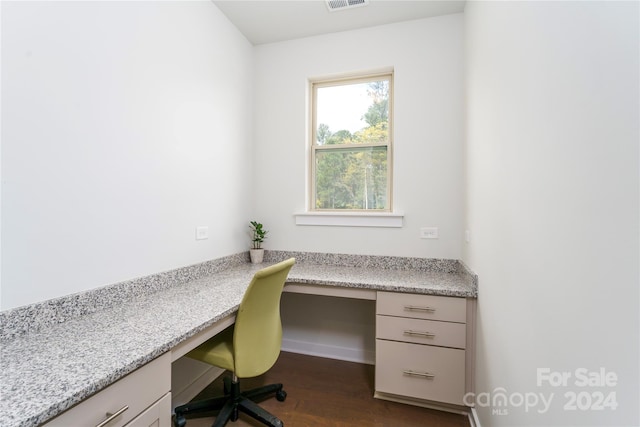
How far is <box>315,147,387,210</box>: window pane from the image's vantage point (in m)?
2.47

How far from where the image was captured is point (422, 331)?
1789 mm

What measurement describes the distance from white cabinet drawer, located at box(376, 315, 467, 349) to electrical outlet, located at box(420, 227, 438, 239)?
71cm

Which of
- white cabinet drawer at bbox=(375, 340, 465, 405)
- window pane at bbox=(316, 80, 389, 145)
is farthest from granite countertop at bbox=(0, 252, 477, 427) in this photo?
window pane at bbox=(316, 80, 389, 145)

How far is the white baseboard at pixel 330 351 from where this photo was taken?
7.82ft

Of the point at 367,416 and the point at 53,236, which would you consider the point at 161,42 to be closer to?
the point at 53,236

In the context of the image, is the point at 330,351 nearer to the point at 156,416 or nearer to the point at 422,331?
the point at 422,331

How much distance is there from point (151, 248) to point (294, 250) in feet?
3.97

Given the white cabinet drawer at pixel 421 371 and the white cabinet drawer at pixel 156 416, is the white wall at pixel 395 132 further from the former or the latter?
the white cabinet drawer at pixel 156 416

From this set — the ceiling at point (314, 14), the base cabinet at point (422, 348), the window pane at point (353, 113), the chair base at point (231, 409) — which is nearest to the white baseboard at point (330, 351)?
the base cabinet at point (422, 348)

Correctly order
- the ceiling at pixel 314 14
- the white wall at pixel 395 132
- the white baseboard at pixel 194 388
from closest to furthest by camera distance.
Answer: the white baseboard at pixel 194 388
the ceiling at pixel 314 14
the white wall at pixel 395 132

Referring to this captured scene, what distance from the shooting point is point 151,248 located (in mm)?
1616

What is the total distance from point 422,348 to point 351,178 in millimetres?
1445

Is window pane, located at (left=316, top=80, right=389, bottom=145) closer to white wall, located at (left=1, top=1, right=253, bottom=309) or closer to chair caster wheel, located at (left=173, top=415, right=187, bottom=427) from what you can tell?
white wall, located at (left=1, top=1, right=253, bottom=309)

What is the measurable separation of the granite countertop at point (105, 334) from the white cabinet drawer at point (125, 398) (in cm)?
3
